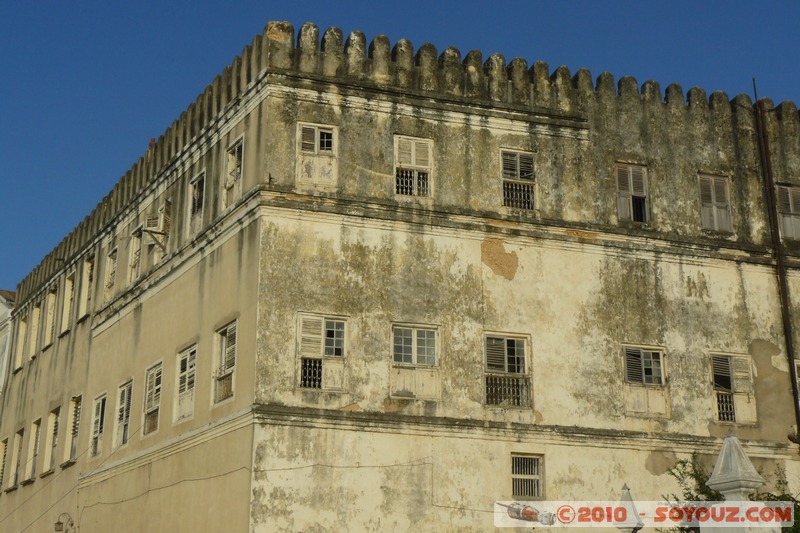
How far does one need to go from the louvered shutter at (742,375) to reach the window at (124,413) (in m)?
14.6

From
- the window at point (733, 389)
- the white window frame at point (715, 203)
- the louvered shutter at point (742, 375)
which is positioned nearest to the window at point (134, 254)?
the white window frame at point (715, 203)

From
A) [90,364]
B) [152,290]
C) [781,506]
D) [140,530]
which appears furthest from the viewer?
[90,364]

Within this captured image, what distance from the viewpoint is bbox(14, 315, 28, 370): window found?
132ft

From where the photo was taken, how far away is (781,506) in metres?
21.1

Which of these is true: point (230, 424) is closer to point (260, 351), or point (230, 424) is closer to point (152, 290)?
point (260, 351)

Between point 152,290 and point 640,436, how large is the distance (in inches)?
485

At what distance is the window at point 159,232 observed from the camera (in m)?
29.2

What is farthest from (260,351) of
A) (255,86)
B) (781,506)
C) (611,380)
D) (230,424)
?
(781,506)

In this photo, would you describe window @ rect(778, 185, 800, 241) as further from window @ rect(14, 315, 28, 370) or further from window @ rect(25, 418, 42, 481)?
window @ rect(14, 315, 28, 370)

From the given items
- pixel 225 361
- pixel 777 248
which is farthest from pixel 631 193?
pixel 225 361

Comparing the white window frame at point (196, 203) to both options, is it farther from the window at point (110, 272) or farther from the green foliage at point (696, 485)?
the green foliage at point (696, 485)

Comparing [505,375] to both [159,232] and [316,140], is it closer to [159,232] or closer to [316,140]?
[316,140]

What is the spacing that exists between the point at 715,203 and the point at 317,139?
9715mm

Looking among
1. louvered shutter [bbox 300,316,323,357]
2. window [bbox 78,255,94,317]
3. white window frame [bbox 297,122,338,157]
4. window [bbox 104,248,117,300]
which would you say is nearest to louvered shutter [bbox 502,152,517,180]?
white window frame [bbox 297,122,338,157]
